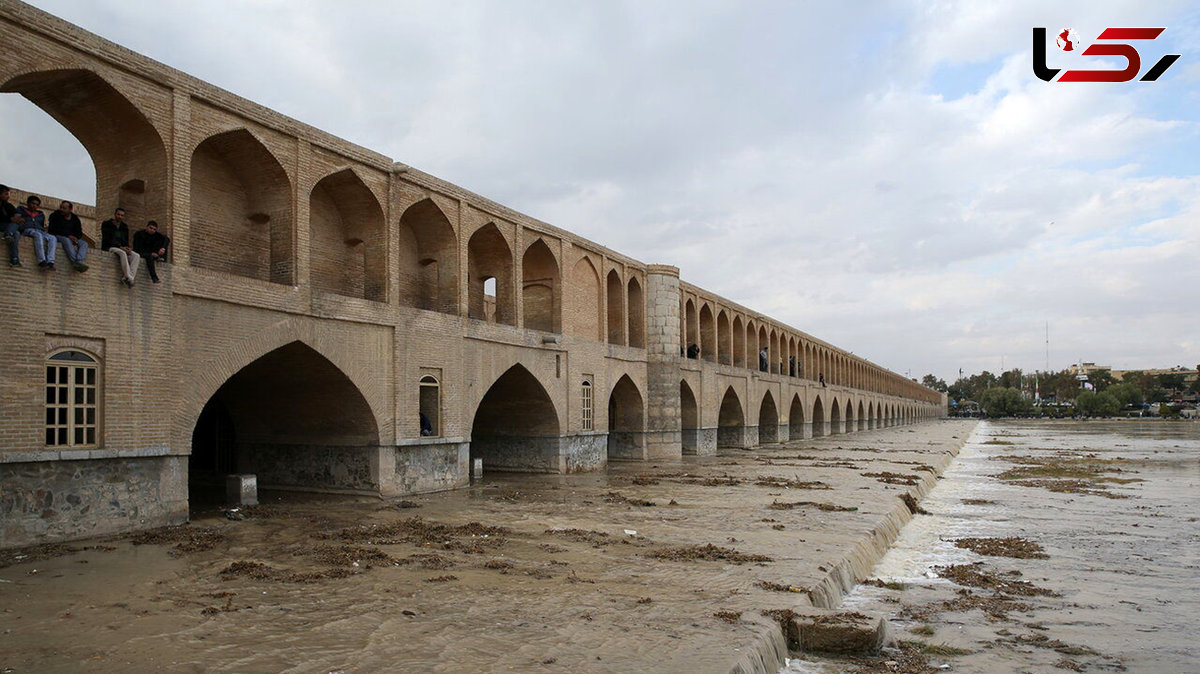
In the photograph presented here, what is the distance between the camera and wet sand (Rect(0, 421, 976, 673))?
19.6ft

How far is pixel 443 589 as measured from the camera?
26.3 feet

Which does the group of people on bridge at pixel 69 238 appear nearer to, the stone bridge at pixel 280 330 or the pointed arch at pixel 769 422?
the stone bridge at pixel 280 330

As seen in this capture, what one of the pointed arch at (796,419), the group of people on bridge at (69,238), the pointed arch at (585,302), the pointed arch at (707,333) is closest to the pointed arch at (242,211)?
the group of people on bridge at (69,238)

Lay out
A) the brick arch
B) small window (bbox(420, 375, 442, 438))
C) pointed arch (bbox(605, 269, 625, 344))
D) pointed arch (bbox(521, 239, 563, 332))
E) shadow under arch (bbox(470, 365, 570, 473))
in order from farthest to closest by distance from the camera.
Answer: pointed arch (bbox(605, 269, 625, 344)) < pointed arch (bbox(521, 239, 563, 332)) < shadow under arch (bbox(470, 365, 570, 473)) < small window (bbox(420, 375, 442, 438)) < the brick arch

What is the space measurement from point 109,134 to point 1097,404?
11777cm

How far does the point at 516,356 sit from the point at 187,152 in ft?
27.7

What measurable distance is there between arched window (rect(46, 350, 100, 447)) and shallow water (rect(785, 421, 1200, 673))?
8.44 metres

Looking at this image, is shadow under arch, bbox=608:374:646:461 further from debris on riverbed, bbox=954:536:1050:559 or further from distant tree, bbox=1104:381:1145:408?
distant tree, bbox=1104:381:1145:408

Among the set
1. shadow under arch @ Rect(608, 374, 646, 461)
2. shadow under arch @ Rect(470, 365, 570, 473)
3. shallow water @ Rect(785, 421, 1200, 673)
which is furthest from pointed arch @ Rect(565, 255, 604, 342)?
shallow water @ Rect(785, 421, 1200, 673)

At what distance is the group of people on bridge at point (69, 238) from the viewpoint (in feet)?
29.3

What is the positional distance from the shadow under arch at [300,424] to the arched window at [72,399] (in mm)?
3437

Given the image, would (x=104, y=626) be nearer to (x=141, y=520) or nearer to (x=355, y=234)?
(x=141, y=520)

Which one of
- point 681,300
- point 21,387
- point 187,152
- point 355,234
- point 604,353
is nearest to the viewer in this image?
point 21,387

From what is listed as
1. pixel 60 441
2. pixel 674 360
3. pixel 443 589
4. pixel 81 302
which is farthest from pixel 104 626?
pixel 674 360
